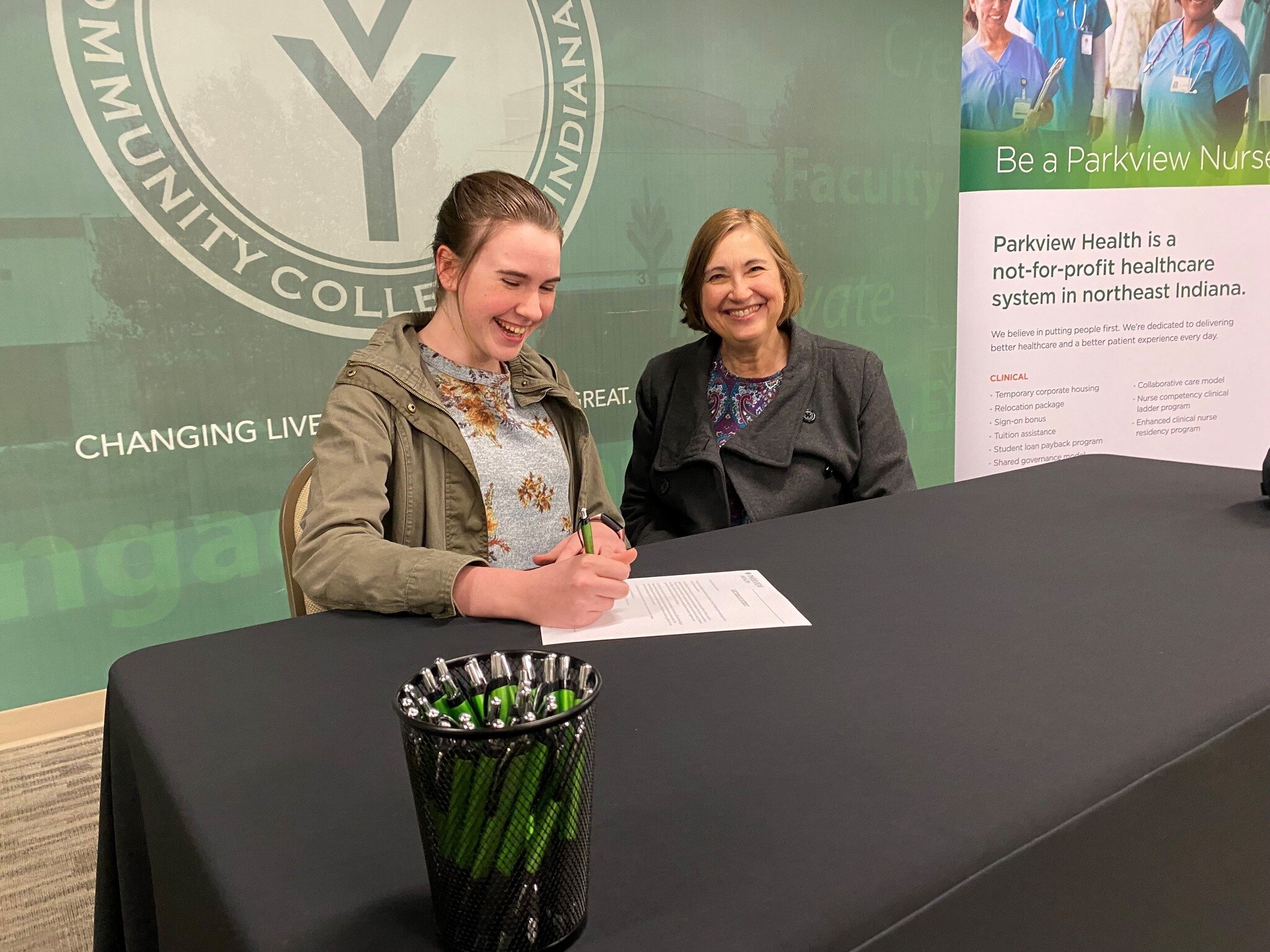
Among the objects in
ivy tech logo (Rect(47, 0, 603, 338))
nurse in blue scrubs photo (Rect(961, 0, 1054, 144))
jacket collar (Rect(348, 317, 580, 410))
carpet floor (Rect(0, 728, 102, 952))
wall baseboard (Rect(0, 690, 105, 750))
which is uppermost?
nurse in blue scrubs photo (Rect(961, 0, 1054, 144))

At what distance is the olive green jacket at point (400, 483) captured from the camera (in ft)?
3.71

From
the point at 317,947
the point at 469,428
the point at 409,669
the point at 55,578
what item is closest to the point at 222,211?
the point at 55,578

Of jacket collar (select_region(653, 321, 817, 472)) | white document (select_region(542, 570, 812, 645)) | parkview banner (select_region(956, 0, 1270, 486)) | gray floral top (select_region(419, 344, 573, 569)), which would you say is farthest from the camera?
parkview banner (select_region(956, 0, 1270, 486))

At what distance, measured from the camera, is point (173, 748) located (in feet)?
2.70

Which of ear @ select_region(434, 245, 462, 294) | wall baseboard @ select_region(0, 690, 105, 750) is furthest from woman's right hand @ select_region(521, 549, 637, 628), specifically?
wall baseboard @ select_region(0, 690, 105, 750)

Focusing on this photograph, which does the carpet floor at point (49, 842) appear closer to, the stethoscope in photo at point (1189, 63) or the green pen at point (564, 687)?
the green pen at point (564, 687)

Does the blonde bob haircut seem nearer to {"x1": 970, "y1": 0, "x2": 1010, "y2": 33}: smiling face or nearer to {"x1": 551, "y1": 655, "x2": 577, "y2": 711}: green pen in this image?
{"x1": 551, "y1": 655, "x2": 577, "y2": 711}: green pen

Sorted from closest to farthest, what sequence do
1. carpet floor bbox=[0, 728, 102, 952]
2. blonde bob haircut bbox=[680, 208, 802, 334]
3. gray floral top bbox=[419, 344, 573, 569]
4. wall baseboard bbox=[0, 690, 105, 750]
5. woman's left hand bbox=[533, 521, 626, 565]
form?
woman's left hand bbox=[533, 521, 626, 565], gray floral top bbox=[419, 344, 573, 569], carpet floor bbox=[0, 728, 102, 952], blonde bob haircut bbox=[680, 208, 802, 334], wall baseboard bbox=[0, 690, 105, 750]

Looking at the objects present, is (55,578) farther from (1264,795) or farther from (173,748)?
(1264,795)

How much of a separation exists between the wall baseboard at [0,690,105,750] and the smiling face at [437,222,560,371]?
1.66 meters

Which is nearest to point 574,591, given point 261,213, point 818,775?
point 818,775

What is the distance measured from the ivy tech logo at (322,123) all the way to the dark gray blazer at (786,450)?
110 cm

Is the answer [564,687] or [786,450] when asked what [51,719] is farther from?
[564,687]

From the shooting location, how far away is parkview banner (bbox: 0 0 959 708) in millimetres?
2299
